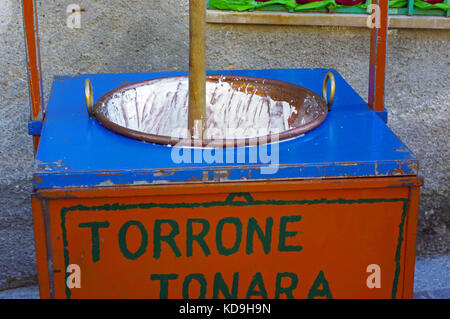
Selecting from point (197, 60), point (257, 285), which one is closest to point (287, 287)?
point (257, 285)

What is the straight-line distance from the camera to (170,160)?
1.40 meters

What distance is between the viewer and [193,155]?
1426 mm

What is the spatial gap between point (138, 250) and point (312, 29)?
1.56 meters

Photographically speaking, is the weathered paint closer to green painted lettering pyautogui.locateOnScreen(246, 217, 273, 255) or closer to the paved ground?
green painted lettering pyautogui.locateOnScreen(246, 217, 273, 255)

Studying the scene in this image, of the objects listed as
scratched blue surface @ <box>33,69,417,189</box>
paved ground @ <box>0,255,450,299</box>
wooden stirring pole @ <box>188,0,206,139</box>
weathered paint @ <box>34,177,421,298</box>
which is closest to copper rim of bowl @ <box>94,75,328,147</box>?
scratched blue surface @ <box>33,69,417,189</box>

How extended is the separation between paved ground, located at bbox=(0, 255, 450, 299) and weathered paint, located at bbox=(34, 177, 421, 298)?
1.35 m

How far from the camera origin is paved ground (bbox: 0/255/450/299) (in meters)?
2.67

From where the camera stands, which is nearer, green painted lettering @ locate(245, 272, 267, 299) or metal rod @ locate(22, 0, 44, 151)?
green painted lettering @ locate(245, 272, 267, 299)

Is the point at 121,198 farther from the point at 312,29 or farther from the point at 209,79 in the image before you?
the point at 312,29

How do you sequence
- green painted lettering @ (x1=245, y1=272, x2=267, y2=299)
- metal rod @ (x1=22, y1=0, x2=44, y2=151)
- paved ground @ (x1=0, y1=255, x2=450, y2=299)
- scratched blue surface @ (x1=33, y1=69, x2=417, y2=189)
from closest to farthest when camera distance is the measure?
scratched blue surface @ (x1=33, y1=69, x2=417, y2=189) → green painted lettering @ (x1=245, y1=272, x2=267, y2=299) → metal rod @ (x1=22, y1=0, x2=44, y2=151) → paved ground @ (x1=0, y1=255, x2=450, y2=299)

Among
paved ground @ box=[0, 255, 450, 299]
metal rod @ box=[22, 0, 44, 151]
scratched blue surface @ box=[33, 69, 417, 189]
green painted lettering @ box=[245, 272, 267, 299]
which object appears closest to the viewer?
scratched blue surface @ box=[33, 69, 417, 189]

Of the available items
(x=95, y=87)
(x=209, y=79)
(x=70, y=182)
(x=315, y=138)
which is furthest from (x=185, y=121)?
(x=70, y=182)

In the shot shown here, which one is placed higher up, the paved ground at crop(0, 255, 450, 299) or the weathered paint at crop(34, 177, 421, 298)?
the weathered paint at crop(34, 177, 421, 298)

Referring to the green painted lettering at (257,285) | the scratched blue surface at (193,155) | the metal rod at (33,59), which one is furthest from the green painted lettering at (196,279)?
the metal rod at (33,59)
